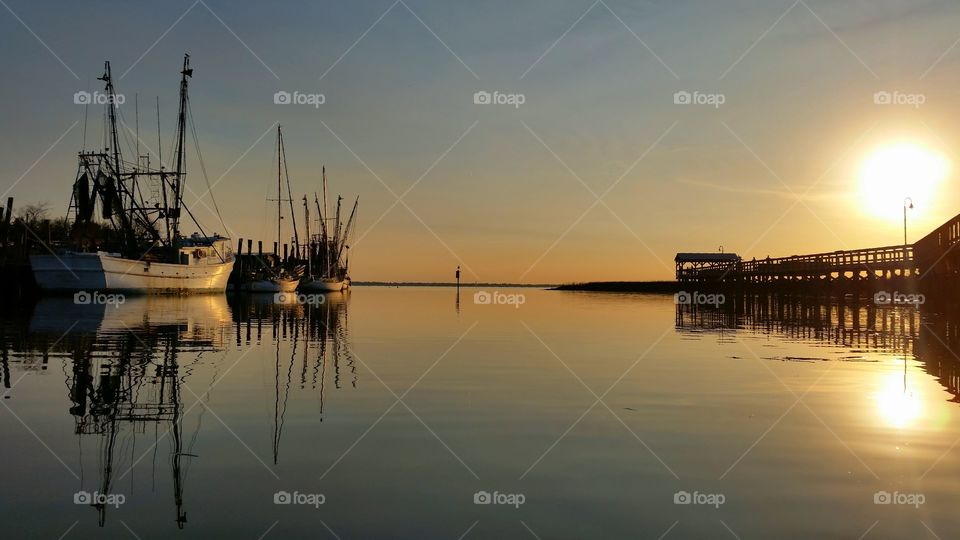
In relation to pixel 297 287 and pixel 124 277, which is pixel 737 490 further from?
pixel 297 287

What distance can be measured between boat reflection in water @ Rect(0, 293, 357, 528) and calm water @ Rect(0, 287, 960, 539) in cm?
7

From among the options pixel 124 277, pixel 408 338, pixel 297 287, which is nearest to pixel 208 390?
Result: pixel 408 338

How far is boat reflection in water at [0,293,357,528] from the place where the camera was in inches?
377

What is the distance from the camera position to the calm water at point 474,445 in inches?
296

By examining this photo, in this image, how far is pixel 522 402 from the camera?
48.3 feet

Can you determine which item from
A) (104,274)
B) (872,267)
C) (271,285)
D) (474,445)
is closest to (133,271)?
(104,274)

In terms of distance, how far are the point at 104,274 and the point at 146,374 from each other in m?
63.9

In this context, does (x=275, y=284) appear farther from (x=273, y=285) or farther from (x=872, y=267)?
(x=872, y=267)

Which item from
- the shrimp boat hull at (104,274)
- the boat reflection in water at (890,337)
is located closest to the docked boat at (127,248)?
the shrimp boat hull at (104,274)

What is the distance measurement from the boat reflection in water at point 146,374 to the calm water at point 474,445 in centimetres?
7

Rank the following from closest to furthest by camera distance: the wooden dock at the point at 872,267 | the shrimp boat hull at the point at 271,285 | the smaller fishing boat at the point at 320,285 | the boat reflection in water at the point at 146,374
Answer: the boat reflection in water at the point at 146,374, the wooden dock at the point at 872,267, the shrimp boat hull at the point at 271,285, the smaller fishing boat at the point at 320,285

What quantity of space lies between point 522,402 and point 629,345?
13010mm

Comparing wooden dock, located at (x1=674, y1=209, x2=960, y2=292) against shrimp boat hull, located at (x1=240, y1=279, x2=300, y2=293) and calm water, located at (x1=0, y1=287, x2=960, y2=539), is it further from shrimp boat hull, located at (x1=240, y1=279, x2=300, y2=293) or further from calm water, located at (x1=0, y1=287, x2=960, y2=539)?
shrimp boat hull, located at (x1=240, y1=279, x2=300, y2=293)

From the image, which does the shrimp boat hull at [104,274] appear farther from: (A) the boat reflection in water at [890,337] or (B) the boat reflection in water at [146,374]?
(A) the boat reflection in water at [890,337]
